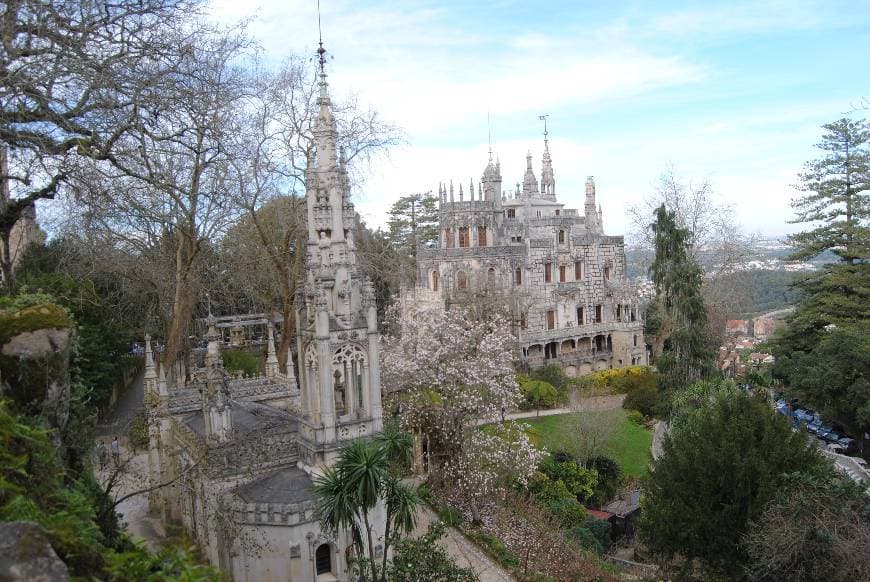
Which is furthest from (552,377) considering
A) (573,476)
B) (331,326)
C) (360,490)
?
(360,490)

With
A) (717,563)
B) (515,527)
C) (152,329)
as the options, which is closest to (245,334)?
(152,329)

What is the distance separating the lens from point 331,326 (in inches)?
566

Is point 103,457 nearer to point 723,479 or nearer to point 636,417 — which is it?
point 723,479

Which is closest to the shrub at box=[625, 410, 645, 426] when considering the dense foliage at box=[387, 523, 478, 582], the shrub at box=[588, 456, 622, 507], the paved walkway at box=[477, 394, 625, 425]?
the paved walkway at box=[477, 394, 625, 425]

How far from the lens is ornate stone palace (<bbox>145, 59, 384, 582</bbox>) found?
43.5 feet

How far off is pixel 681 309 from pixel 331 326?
53.0 feet

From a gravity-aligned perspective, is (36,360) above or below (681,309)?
above

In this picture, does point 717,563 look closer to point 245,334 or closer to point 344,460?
point 344,460

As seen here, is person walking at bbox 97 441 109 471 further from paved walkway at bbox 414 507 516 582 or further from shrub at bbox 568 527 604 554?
shrub at bbox 568 527 604 554

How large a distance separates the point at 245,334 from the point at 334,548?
94.6 ft

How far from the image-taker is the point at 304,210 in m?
23.2

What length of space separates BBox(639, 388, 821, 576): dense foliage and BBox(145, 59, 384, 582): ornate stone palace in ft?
22.8

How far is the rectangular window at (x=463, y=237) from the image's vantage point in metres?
43.7

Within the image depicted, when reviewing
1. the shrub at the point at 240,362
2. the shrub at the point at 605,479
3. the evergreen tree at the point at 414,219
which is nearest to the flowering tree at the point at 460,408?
the shrub at the point at 605,479
